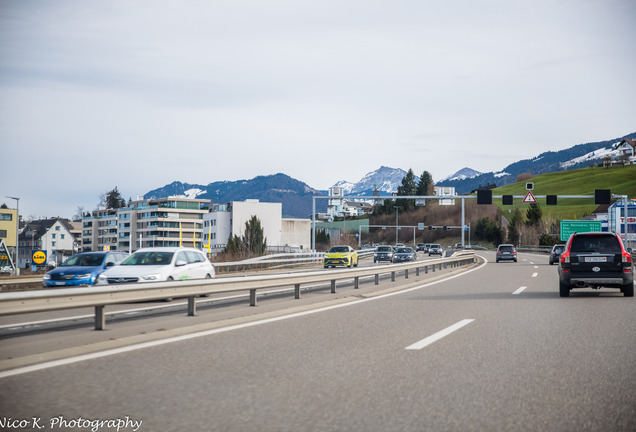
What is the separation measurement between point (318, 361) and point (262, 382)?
123cm

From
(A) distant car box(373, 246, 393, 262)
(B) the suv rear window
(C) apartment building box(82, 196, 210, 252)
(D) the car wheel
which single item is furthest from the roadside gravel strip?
(C) apartment building box(82, 196, 210, 252)

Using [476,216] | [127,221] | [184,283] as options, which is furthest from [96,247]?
[184,283]

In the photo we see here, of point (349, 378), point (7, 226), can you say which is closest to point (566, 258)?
point (349, 378)

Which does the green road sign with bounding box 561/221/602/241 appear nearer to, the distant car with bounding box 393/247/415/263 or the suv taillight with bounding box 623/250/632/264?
the distant car with bounding box 393/247/415/263

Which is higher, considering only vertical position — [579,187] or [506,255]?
[579,187]

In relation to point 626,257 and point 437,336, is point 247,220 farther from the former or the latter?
point 437,336

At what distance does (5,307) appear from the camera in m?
7.92

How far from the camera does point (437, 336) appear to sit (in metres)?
9.18

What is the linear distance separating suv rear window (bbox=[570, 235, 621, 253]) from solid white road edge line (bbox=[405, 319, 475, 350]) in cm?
682

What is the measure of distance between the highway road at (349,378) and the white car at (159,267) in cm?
503

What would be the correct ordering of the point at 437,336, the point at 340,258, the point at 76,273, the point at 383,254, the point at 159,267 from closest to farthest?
the point at 437,336 < the point at 159,267 < the point at 76,273 < the point at 340,258 < the point at 383,254

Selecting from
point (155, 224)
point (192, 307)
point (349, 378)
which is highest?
point (349, 378)

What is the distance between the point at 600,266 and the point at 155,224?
479 ft

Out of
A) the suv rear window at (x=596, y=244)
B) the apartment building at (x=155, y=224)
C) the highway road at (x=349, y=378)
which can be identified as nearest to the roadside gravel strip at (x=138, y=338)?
the highway road at (x=349, y=378)
